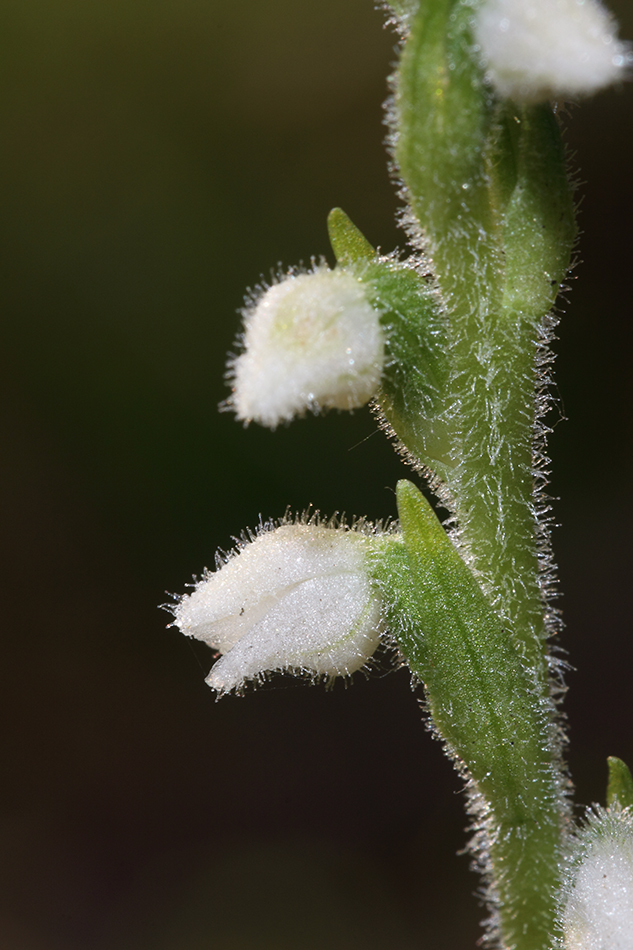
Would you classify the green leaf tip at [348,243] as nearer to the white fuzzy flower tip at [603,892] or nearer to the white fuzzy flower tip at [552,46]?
the white fuzzy flower tip at [552,46]

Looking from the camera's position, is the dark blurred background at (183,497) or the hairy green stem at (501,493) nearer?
the hairy green stem at (501,493)

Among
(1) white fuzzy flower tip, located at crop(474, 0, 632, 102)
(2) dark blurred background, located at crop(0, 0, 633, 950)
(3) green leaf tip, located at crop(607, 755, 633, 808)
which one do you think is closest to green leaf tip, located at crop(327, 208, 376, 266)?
(1) white fuzzy flower tip, located at crop(474, 0, 632, 102)

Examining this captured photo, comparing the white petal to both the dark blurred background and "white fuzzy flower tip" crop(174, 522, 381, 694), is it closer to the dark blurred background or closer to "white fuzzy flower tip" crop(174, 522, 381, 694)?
A: "white fuzzy flower tip" crop(174, 522, 381, 694)

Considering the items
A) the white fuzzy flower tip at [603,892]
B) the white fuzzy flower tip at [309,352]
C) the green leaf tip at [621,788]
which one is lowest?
the white fuzzy flower tip at [603,892]

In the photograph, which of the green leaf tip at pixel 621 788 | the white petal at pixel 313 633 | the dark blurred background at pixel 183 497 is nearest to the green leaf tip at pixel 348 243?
the white petal at pixel 313 633

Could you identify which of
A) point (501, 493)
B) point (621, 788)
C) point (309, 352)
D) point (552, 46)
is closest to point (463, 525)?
point (501, 493)

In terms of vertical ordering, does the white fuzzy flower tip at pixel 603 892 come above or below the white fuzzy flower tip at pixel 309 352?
below

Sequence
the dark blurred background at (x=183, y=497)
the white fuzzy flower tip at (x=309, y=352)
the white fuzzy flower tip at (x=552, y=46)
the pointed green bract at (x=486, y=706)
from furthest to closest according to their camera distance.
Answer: the dark blurred background at (x=183, y=497)
the pointed green bract at (x=486, y=706)
the white fuzzy flower tip at (x=309, y=352)
the white fuzzy flower tip at (x=552, y=46)
